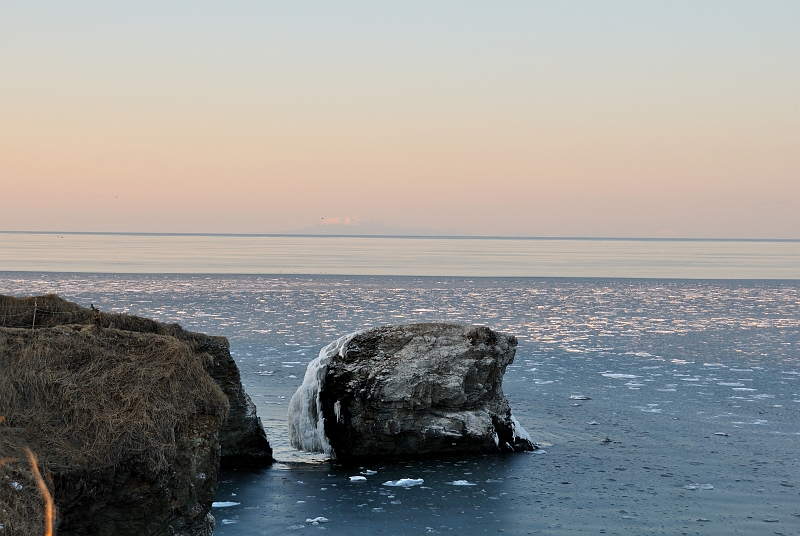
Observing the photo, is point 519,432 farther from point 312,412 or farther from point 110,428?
point 110,428

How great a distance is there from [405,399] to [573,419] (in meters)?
3.58

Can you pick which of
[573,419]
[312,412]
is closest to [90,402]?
[312,412]

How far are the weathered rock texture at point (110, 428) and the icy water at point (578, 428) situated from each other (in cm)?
148

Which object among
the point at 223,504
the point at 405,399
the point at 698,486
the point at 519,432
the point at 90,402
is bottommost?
the point at 223,504

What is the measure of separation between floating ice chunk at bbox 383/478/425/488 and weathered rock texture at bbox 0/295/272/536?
307cm

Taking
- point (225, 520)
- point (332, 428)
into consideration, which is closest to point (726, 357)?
point (332, 428)

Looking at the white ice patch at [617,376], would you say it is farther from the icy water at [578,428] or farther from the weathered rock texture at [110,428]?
the weathered rock texture at [110,428]

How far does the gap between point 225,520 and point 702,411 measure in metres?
9.06

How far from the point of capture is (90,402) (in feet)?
26.4

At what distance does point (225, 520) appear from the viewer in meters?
9.69

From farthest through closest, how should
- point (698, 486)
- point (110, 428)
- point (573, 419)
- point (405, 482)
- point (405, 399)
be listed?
point (573, 419) < point (405, 399) < point (405, 482) < point (698, 486) < point (110, 428)

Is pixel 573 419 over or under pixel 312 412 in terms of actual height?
under

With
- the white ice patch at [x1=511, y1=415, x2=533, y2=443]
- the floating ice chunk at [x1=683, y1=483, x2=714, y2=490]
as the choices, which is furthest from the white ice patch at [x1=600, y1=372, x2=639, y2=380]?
the floating ice chunk at [x1=683, y1=483, x2=714, y2=490]

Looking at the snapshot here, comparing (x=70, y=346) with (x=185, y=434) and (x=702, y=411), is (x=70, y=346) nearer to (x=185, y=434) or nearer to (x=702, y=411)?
(x=185, y=434)
